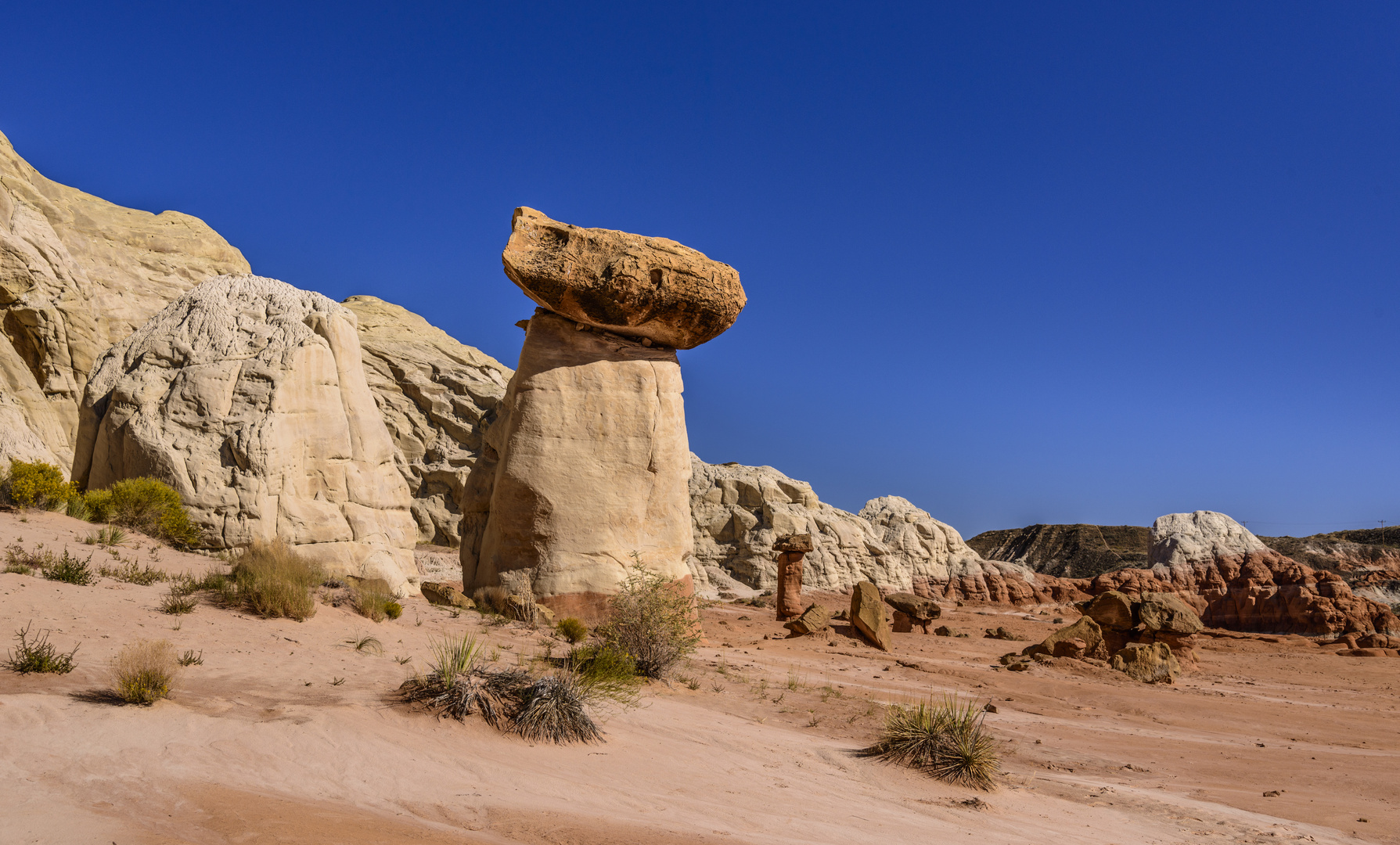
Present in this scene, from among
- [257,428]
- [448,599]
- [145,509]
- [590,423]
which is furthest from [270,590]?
[257,428]

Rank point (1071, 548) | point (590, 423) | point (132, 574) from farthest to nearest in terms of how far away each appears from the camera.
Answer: point (1071, 548)
point (590, 423)
point (132, 574)

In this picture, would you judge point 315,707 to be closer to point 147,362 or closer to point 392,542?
point 392,542

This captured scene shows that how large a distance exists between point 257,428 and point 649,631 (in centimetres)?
862

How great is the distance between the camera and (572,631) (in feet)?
32.2

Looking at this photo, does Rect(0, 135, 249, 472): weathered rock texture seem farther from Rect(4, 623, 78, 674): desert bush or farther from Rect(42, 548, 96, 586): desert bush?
Rect(4, 623, 78, 674): desert bush

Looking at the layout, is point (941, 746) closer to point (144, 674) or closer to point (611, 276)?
point (144, 674)

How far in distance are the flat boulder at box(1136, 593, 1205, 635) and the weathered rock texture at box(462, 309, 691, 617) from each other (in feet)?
29.7

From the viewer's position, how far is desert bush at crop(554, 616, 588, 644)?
9.77 metres

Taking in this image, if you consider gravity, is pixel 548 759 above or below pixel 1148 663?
below

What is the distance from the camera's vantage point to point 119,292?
21.6 m

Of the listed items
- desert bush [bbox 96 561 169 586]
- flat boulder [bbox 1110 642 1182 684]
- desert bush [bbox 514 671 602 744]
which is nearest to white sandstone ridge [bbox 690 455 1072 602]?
flat boulder [bbox 1110 642 1182 684]

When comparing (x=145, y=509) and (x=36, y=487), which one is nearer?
(x=36, y=487)

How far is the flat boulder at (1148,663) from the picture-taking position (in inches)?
522

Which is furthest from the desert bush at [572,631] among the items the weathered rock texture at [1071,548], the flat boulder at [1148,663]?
the weathered rock texture at [1071,548]
